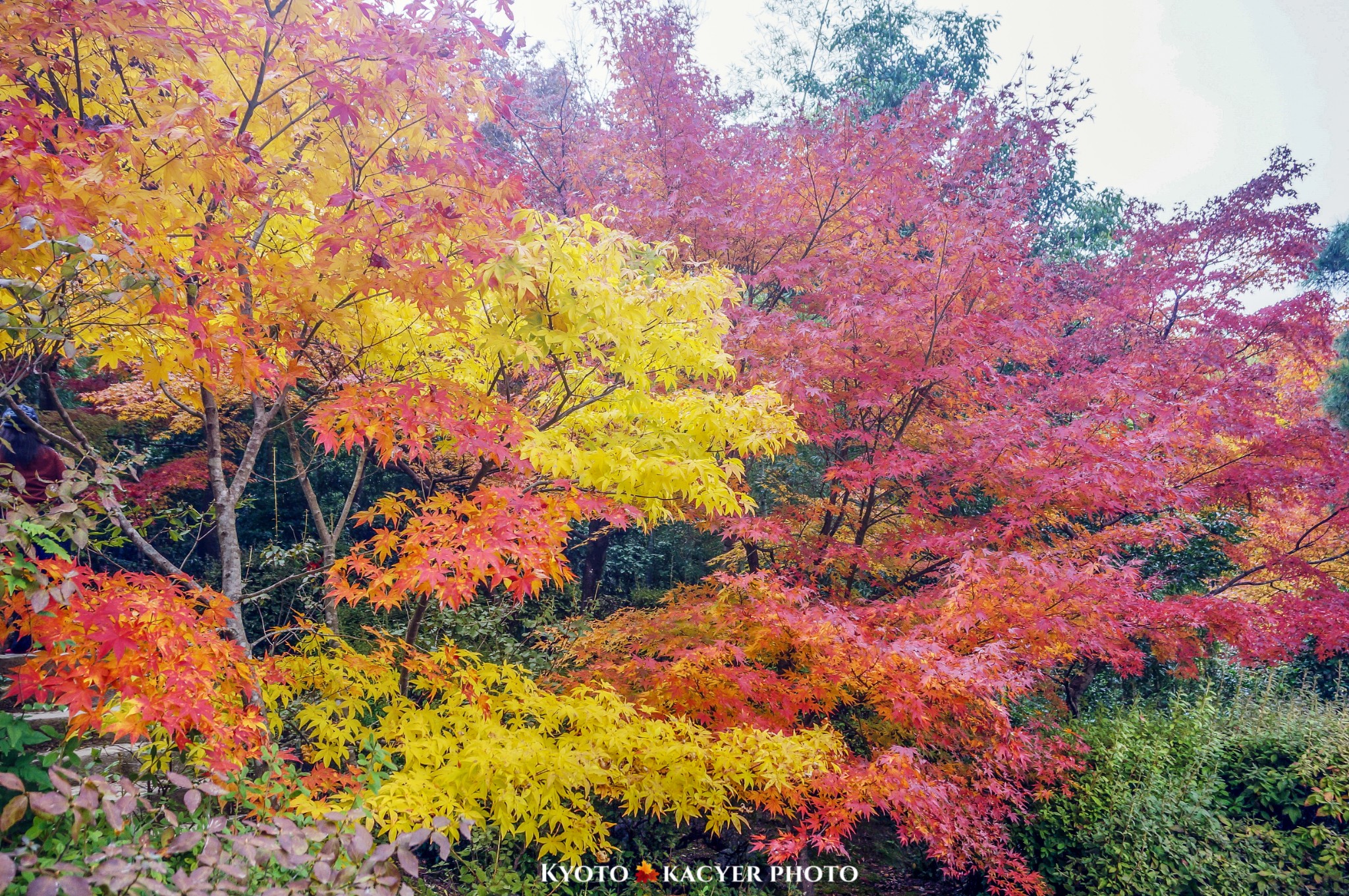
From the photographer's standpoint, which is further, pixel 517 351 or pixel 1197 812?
pixel 1197 812

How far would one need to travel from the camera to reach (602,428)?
4605 mm

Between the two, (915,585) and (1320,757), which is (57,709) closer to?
(915,585)

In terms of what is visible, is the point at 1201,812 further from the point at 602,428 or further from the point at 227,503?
the point at 227,503

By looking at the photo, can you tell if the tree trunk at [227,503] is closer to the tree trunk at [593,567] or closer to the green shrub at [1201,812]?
the tree trunk at [593,567]

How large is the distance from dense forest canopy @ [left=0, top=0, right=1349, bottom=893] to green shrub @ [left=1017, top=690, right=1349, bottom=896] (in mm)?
239

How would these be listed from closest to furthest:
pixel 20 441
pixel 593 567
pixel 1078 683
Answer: pixel 20 441
pixel 1078 683
pixel 593 567

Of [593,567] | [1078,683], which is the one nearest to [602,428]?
[593,567]

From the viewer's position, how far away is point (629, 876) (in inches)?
228

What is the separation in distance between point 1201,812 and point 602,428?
576 cm

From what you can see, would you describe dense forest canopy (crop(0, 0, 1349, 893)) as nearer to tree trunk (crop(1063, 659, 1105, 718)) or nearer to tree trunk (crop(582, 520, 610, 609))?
tree trunk (crop(1063, 659, 1105, 718))

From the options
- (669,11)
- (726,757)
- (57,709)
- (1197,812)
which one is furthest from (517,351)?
(1197,812)

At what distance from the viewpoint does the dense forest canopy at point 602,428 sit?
2807mm

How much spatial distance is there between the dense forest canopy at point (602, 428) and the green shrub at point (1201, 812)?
0.78 ft

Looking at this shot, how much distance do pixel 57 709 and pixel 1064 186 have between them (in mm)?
14283
